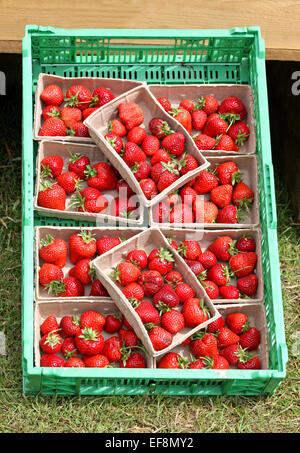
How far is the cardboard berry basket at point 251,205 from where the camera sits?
2.84 m

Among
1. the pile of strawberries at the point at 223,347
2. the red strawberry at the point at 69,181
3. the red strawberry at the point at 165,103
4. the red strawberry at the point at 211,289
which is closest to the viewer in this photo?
the pile of strawberries at the point at 223,347

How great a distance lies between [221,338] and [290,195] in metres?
0.84

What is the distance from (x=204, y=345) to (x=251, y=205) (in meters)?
0.56

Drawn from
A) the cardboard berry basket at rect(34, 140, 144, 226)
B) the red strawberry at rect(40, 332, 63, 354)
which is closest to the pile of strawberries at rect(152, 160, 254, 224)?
the cardboard berry basket at rect(34, 140, 144, 226)

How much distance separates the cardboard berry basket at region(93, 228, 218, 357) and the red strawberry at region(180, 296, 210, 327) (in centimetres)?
2

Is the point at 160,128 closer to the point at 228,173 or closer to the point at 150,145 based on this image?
the point at 150,145

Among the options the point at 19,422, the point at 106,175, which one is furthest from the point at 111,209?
the point at 19,422

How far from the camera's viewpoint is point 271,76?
355cm

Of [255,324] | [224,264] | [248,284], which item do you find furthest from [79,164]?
[255,324]

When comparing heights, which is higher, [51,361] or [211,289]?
[211,289]

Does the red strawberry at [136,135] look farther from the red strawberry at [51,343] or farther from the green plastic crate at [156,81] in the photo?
the red strawberry at [51,343]

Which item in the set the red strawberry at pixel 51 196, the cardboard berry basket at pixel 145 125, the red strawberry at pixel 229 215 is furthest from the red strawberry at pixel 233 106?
the red strawberry at pixel 51 196

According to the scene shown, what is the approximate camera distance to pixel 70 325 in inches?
106

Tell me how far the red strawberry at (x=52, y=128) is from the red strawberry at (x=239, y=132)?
614 millimetres
